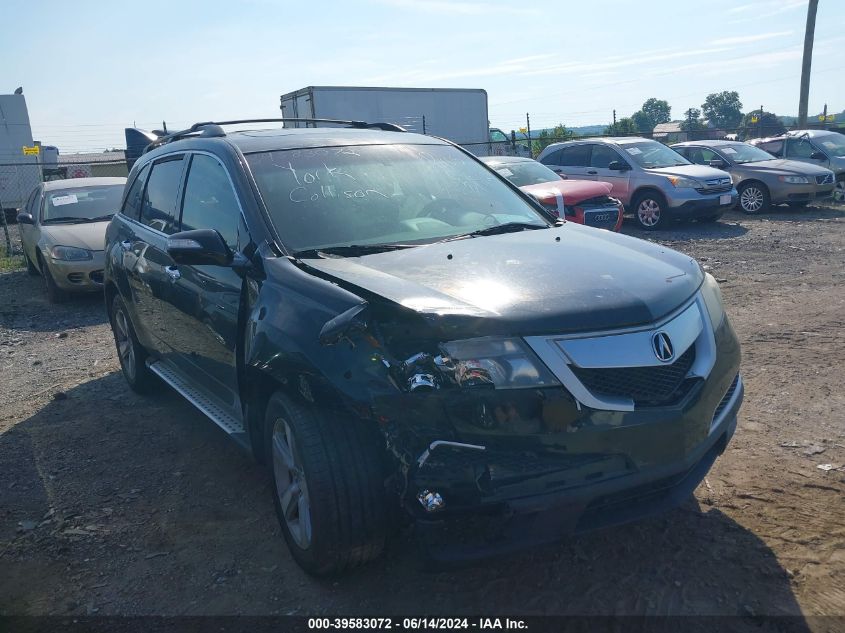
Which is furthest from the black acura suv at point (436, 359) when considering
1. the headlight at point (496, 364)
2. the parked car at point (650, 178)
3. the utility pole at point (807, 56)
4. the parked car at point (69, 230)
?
the utility pole at point (807, 56)

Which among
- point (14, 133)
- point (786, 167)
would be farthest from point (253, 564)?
point (14, 133)

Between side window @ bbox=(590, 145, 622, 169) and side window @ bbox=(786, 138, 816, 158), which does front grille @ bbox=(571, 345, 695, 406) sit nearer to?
side window @ bbox=(590, 145, 622, 169)

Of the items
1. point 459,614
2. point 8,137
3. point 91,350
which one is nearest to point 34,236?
point 91,350

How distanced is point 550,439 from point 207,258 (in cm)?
189

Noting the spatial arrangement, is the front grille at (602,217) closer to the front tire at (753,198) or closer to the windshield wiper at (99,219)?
the front tire at (753,198)

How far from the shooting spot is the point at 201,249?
3.52 meters

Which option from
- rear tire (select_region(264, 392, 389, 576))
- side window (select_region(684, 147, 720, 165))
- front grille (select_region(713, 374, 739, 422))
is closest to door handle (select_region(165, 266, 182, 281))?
rear tire (select_region(264, 392, 389, 576))

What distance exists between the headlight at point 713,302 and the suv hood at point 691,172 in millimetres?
11320

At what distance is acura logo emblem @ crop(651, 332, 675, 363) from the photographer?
2.74 metres

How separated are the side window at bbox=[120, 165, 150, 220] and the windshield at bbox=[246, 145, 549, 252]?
6.19 feet

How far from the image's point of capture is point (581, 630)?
109 inches

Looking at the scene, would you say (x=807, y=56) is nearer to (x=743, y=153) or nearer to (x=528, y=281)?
(x=743, y=153)

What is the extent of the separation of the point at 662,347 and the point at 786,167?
1502 centimetres

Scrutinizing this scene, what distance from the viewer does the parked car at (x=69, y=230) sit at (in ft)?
31.5
